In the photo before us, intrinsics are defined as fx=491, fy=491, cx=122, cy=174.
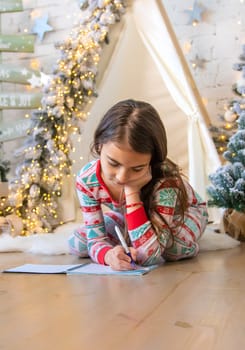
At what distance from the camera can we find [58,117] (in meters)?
2.40

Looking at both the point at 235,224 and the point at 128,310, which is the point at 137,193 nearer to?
Answer: the point at 128,310

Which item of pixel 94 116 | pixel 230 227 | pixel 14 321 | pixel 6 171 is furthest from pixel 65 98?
pixel 14 321

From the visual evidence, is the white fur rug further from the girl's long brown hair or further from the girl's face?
the girl's face

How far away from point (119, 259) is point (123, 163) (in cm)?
26

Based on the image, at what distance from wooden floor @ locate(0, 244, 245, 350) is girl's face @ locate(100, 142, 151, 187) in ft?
0.84

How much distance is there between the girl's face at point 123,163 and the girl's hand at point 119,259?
18 cm

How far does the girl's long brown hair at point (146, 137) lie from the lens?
4.12ft

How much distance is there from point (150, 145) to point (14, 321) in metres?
0.60

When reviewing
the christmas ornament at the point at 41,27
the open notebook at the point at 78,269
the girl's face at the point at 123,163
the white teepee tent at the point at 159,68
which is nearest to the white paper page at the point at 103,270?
the open notebook at the point at 78,269

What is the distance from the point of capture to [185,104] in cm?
245

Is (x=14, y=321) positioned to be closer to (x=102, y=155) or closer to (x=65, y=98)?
(x=102, y=155)

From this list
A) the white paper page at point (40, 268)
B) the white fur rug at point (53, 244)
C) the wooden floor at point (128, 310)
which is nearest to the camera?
the wooden floor at point (128, 310)

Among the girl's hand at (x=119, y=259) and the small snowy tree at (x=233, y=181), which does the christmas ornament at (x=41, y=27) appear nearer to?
the small snowy tree at (x=233, y=181)

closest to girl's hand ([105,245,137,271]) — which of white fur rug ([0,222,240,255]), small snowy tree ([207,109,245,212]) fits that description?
white fur rug ([0,222,240,255])
